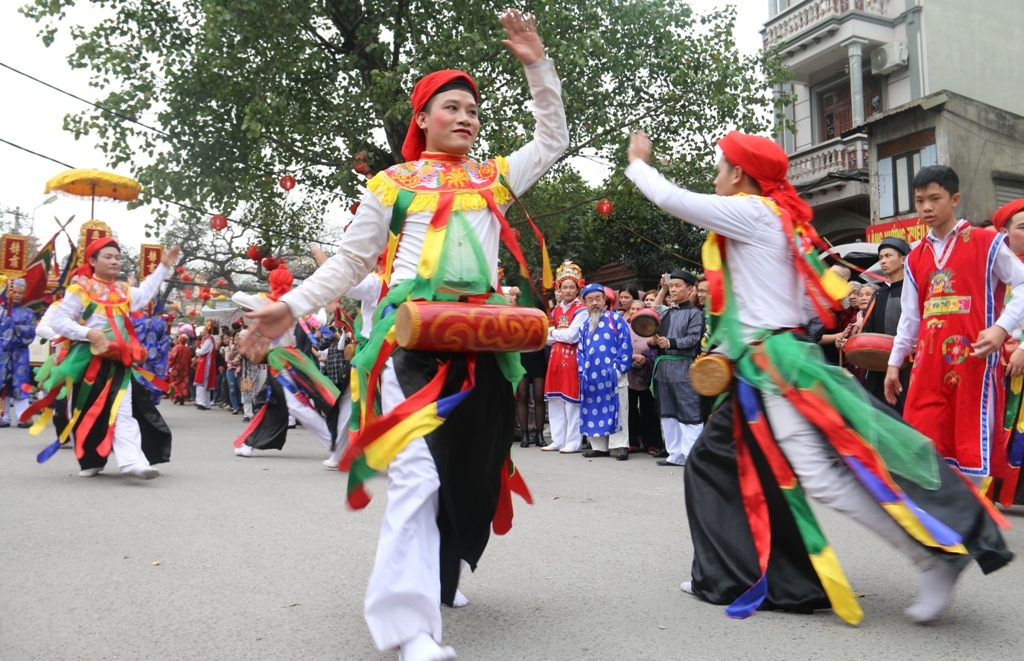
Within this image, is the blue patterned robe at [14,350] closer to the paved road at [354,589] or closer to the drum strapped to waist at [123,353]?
the drum strapped to waist at [123,353]

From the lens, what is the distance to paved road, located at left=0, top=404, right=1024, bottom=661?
3.18m

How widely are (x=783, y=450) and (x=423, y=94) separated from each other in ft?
6.24

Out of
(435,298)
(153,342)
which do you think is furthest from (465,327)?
(153,342)

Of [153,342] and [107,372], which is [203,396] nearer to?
[153,342]

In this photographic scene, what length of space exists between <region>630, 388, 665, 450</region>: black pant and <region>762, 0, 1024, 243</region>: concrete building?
935cm

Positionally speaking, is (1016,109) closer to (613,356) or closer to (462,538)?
(613,356)

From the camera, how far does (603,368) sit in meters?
10.1

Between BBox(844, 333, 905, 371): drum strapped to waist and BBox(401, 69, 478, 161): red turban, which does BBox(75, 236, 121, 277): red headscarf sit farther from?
BBox(844, 333, 905, 371): drum strapped to waist

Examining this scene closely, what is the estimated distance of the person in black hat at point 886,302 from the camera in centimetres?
707

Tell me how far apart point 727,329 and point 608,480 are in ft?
14.1

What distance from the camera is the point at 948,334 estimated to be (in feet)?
16.4

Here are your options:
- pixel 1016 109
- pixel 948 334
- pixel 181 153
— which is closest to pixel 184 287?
pixel 181 153

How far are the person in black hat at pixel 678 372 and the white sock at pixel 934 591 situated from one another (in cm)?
568

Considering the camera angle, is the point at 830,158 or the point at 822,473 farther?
the point at 830,158
